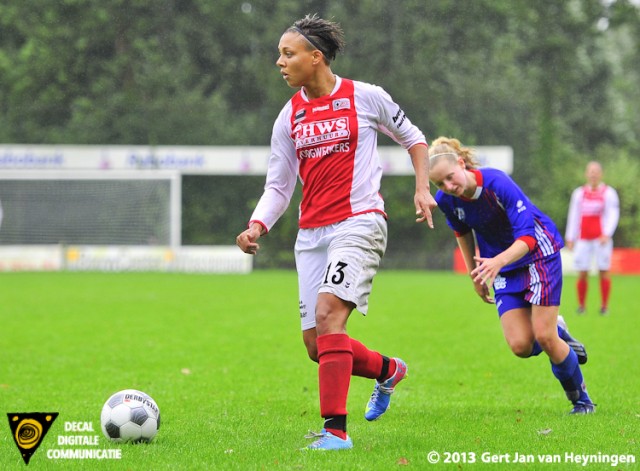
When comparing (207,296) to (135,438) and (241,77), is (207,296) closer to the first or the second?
(135,438)

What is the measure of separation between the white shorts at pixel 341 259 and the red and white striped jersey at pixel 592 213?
405 inches

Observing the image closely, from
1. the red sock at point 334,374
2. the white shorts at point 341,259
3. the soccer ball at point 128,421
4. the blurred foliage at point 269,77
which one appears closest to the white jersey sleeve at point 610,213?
the white shorts at point 341,259

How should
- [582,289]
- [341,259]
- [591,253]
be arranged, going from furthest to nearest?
1. [591,253]
2. [582,289]
3. [341,259]

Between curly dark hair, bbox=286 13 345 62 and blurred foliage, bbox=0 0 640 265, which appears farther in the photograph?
blurred foliage, bbox=0 0 640 265

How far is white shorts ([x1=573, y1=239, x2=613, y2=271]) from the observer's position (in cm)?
1551

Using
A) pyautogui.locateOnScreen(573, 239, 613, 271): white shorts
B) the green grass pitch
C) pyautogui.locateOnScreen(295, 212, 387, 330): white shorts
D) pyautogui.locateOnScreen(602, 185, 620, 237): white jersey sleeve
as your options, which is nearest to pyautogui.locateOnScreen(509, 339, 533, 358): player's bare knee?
the green grass pitch

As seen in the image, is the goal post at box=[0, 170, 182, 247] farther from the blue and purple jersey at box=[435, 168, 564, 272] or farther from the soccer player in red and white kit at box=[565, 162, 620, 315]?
the blue and purple jersey at box=[435, 168, 564, 272]

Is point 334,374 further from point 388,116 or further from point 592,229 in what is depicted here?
point 592,229

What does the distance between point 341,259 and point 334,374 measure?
2.04 feet

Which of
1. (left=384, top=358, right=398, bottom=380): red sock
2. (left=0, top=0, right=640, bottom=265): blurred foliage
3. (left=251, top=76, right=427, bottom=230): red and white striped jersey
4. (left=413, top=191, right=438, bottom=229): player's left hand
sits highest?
(left=0, top=0, right=640, bottom=265): blurred foliage

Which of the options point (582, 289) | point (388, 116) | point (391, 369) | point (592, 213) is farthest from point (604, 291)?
point (388, 116)

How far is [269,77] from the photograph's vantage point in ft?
134

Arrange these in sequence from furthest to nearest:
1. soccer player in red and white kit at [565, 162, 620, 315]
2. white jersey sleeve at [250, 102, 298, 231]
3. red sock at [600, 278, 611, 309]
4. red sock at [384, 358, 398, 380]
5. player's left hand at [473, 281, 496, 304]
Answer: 1. red sock at [600, 278, 611, 309]
2. soccer player in red and white kit at [565, 162, 620, 315]
3. player's left hand at [473, 281, 496, 304]
4. red sock at [384, 358, 398, 380]
5. white jersey sleeve at [250, 102, 298, 231]

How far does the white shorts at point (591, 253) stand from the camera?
15.5 m
